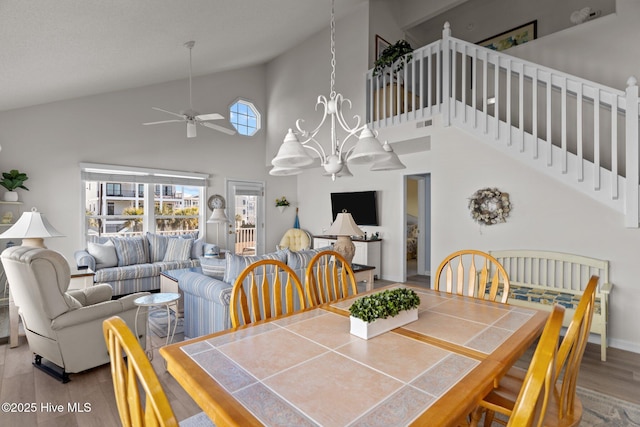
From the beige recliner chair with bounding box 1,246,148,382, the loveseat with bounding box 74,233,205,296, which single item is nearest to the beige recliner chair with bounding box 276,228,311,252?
the loveseat with bounding box 74,233,205,296

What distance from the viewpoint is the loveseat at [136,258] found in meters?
4.94

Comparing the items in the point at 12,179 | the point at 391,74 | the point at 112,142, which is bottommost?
the point at 12,179

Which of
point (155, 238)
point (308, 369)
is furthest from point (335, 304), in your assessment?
point (155, 238)

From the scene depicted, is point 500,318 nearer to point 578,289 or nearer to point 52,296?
point 578,289

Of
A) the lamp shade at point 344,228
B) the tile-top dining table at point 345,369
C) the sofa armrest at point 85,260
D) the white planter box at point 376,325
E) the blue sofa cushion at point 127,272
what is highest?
the lamp shade at point 344,228

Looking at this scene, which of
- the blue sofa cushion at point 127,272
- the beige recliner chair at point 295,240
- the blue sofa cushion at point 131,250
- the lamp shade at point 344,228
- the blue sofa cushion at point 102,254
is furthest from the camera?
the beige recliner chair at point 295,240

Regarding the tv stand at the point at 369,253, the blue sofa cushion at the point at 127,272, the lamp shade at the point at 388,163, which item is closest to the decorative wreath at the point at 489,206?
the lamp shade at the point at 388,163

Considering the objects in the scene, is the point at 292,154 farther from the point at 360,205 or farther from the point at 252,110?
the point at 252,110

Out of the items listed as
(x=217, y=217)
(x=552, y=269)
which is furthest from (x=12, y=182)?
(x=552, y=269)

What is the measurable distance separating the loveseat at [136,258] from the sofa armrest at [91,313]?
2.41 m

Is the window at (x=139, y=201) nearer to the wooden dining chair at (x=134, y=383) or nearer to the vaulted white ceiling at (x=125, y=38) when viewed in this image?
the vaulted white ceiling at (x=125, y=38)

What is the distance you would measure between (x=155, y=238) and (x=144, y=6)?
380 cm

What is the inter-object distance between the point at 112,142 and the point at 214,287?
4287mm

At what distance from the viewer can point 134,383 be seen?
84 cm
